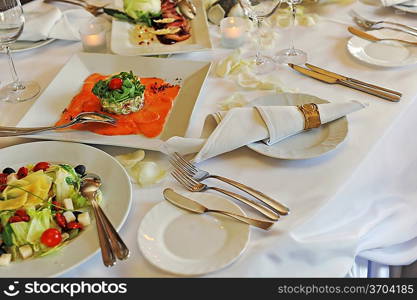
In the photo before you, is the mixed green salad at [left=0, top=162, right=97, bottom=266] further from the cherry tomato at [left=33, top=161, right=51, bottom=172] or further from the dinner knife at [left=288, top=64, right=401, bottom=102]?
the dinner knife at [left=288, top=64, right=401, bottom=102]

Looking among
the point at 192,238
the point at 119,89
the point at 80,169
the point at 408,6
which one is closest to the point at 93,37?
the point at 119,89

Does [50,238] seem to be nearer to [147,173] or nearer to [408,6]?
[147,173]

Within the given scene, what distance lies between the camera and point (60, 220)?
2.88ft

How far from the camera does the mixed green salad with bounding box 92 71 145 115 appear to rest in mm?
1166

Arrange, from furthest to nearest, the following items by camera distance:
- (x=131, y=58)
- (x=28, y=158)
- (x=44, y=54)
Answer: (x=44, y=54), (x=131, y=58), (x=28, y=158)

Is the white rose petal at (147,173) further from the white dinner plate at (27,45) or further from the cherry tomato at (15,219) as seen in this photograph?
the white dinner plate at (27,45)

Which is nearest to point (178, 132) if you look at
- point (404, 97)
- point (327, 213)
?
point (327, 213)

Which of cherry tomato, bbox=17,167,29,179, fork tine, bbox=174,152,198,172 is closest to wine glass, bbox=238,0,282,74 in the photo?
fork tine, bbox=174,152,198,172

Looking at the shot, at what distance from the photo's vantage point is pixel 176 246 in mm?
852

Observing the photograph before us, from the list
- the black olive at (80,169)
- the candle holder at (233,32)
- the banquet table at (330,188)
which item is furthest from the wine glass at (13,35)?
the candle holder at (233,32)

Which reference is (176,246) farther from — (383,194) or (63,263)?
(383,194)

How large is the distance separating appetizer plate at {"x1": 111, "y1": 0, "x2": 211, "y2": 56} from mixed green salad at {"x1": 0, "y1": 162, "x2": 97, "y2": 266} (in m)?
0.54

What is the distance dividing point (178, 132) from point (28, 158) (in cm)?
30

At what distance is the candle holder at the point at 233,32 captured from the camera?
1.42m
